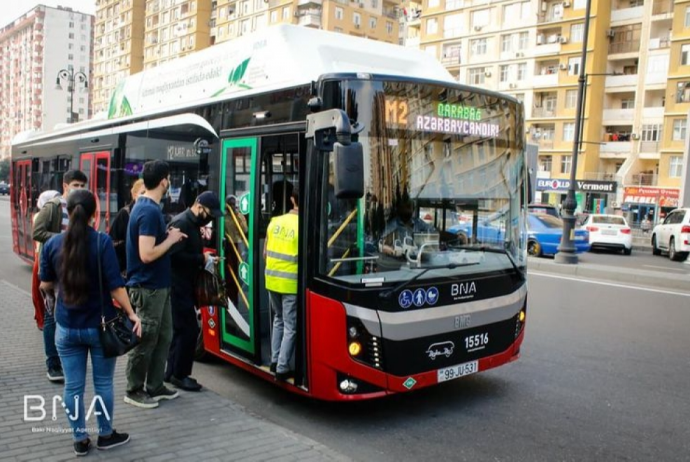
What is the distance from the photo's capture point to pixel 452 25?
200 feet

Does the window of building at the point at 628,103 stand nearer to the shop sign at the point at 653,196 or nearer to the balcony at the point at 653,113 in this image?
the balcony at the point at 653,113

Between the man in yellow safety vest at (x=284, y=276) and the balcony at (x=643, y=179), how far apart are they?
50477 mm

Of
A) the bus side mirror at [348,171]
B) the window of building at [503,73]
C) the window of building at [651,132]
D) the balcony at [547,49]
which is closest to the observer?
the bus side mirror at [348,171]

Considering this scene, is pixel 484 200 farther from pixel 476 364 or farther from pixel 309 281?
pixel 309 281

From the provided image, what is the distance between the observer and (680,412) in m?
5.71

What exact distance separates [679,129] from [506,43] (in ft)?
58.4

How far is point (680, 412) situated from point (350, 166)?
4043 millimetres

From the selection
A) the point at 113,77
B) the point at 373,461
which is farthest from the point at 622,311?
the point at 113,77

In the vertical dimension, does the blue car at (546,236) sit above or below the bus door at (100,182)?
below

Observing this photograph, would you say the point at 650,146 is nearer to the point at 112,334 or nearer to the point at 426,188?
the point at 426,188

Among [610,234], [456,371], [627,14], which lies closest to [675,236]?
[610,234]

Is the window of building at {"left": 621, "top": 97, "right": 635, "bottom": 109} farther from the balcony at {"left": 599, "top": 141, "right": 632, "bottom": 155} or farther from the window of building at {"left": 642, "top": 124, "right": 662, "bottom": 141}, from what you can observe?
the balcony at {"left": 599, "top": 141, "right": 632, "bottom": 155}

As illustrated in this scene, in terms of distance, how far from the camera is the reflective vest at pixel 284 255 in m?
5.06

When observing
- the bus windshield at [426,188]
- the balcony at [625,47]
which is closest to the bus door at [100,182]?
the bus windshield at [426,188]
